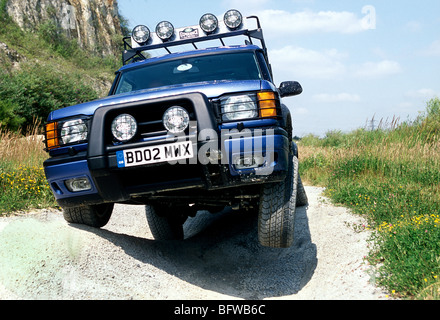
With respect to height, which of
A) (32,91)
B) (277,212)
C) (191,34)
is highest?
(191,34)

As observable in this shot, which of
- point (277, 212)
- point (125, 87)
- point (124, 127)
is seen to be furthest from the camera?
point (125, 87)

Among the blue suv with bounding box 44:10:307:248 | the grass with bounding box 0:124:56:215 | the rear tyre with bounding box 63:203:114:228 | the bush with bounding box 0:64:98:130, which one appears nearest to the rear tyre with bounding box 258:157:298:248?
the blue suv with bounding box 44:10:307:248

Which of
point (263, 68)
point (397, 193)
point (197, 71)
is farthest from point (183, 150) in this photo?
point (397, 193)

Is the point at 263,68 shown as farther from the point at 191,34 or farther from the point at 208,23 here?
the point at 191,34

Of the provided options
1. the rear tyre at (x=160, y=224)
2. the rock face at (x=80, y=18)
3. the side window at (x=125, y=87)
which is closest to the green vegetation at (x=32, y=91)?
the rock face at (x=80, y=18)

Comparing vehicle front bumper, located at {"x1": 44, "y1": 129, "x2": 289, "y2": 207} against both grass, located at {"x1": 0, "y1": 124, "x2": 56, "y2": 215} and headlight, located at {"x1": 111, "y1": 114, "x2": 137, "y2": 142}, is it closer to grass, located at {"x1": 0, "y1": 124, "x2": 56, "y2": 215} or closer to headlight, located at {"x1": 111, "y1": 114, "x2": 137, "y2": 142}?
headlight, located at {"x1": 111, "y1": 114, "x2": 137, "y2": 142}

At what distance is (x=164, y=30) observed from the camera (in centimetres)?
499

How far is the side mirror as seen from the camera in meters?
4.04

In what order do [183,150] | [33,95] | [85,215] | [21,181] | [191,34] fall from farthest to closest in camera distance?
[33,95] < [21,181] < [191,34] < [85,215] < [183,150]

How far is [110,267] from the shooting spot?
11.3 feet

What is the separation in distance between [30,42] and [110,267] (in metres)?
21.3

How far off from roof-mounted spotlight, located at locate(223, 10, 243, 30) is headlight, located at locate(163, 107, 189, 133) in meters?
2.51

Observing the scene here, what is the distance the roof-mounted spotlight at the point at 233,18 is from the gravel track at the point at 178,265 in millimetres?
2671

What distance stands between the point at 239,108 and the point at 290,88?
1262mm
